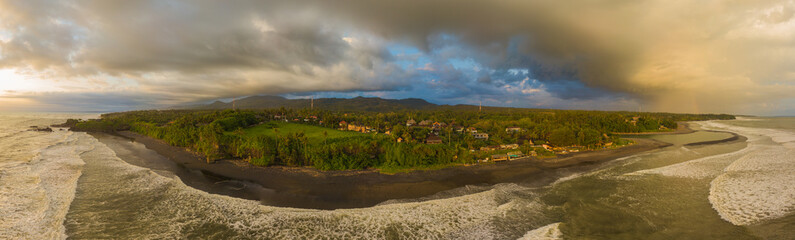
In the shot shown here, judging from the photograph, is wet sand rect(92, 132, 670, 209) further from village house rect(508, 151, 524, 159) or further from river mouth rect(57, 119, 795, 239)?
village house rect(508, 151, 524, 159)

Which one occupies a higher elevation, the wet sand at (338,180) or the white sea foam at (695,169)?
the white sea foam at (695,169)

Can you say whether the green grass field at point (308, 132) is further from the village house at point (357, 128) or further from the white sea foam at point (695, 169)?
the white sea foam at point (695, 169)

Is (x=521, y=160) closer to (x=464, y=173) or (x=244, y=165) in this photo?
(x=464, y=173)

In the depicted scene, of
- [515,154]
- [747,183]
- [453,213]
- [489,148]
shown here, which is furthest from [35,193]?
[747,183]

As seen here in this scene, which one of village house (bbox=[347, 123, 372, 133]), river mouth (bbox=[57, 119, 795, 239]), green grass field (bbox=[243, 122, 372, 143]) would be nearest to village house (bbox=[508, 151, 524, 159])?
river mouth (bbox=[57, 119, 795, 239])

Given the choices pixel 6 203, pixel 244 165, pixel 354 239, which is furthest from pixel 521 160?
pixel 6 203

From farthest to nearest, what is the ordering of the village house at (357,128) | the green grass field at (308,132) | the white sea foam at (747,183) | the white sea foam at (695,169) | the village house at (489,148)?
the village house at (357,128)
the green grass field at (308,132)
the village house at (489,148)
the white sea foam at (695,169)
the white sea foam at (747,183)

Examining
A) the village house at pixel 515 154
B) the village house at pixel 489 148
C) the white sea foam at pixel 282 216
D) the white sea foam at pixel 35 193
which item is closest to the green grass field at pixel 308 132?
the white sea foam at pixel 282 216

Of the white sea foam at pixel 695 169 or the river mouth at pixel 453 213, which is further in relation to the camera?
the white sea foam at pixel 695 169
